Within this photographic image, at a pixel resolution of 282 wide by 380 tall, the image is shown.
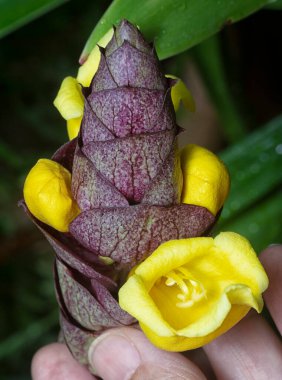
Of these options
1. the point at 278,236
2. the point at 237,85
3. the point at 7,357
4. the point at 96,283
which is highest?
the point at 96,283

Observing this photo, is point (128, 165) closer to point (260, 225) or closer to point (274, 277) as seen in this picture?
point (274, 277)

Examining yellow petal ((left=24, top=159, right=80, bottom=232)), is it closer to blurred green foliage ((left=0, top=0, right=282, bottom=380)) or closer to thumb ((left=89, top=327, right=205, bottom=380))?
thumb ((left=89, top=327, right=205, bottom=380))

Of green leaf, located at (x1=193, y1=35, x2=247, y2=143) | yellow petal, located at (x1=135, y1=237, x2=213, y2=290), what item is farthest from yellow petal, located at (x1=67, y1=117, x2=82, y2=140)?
green leaf, located at (x1=193, y1=35, x2=247, y2=143)

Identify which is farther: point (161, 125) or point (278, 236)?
point (278, 236)

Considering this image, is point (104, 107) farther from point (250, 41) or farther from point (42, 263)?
point (42, 263)

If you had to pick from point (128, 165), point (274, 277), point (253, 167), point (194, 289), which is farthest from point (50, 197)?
point (253, 167)

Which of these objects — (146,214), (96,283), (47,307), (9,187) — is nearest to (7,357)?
(47,307)

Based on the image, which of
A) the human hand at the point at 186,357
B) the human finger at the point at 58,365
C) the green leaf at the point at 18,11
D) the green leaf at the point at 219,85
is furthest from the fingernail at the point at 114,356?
the green leaf at the point at 219,85
